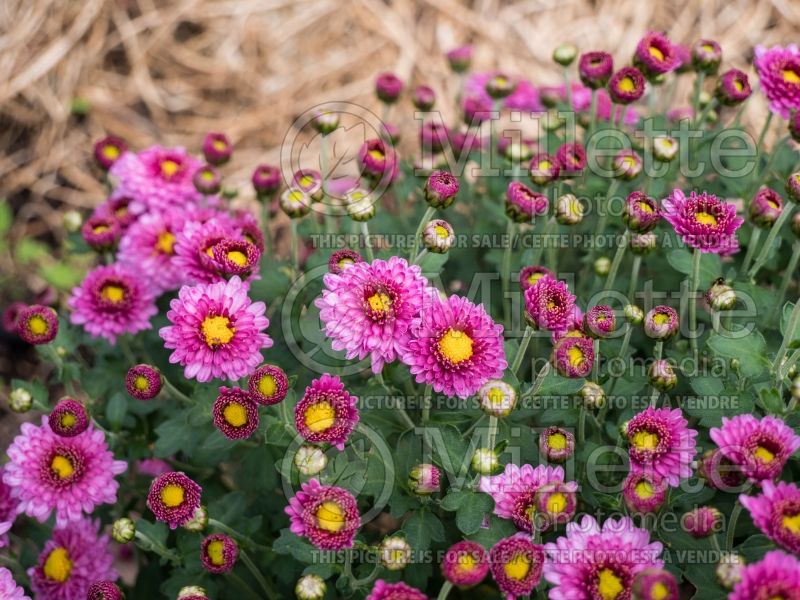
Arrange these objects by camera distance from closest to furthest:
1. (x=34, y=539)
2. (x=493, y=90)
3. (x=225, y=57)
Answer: (x=34, y=539), (x=493, y=90), (x=225, y=57)

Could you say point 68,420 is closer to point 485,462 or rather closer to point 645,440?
point 485,462

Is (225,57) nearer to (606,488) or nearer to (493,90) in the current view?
(493,90)

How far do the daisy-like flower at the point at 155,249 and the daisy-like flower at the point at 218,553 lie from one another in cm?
97

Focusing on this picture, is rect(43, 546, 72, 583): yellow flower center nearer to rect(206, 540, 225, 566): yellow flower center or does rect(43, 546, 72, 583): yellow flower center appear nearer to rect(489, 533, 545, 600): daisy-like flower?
rect(206, 540, 225, 566): yellow flower center

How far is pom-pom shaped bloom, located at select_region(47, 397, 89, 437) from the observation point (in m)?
2.07

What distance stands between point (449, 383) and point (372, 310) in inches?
10.0

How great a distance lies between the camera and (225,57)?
468cm

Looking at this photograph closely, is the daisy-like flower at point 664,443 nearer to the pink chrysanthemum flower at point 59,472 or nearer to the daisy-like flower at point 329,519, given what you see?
the daisy-like flower at point 329,519

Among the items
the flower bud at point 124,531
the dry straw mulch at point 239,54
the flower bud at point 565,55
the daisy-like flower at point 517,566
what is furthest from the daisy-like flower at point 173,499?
the dry straw mulch at point 239,54

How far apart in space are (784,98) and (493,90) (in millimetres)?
955

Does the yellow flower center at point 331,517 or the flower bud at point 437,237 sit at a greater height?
the flower bud at point 437,237

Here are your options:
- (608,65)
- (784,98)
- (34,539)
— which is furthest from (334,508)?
(784,98)

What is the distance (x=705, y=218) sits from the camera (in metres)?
2.04

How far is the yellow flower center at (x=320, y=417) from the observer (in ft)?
6.07
